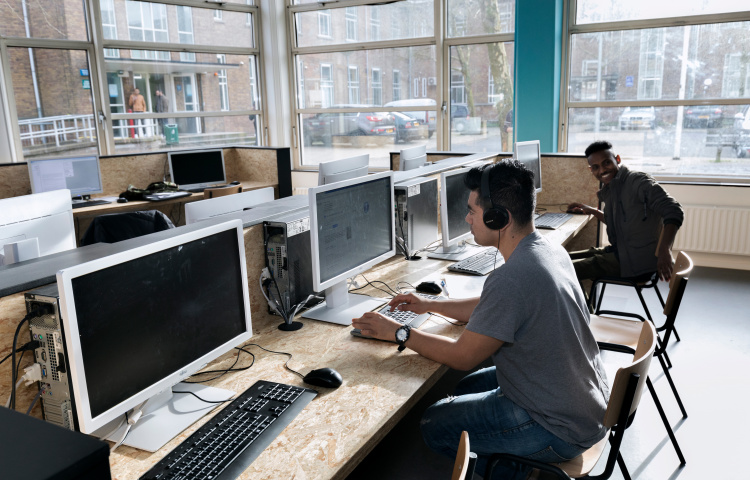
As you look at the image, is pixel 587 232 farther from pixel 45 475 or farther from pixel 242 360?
pixel 45 475

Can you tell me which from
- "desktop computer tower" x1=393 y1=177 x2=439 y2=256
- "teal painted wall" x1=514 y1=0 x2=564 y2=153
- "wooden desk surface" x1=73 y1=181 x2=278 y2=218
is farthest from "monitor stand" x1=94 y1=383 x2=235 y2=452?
"teal painted wall" x1=514 y1=0 x2=564 y2=153

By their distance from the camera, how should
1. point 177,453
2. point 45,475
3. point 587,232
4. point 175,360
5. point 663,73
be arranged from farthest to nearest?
point 663,73
point 587,232
point 175,360
point 177,453
point 45,475

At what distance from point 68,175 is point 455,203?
3.54 metres

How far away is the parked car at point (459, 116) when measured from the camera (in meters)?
6.33

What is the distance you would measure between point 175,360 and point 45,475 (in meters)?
0.95

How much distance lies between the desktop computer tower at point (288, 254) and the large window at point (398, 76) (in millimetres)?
4510

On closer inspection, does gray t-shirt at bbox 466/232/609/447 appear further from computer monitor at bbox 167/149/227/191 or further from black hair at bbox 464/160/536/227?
computer monitor at bbox 167/149/227/191

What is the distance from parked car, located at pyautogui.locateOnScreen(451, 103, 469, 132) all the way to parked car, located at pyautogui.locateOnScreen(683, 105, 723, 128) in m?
2.12

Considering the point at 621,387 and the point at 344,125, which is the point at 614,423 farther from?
the point at 344,125

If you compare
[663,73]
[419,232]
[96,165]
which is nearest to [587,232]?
[419,232]

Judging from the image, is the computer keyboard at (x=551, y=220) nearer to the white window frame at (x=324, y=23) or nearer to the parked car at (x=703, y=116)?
the parked car at (x=703, y=116)

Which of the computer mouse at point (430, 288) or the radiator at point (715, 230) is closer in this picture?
the computer mouse at point (430, 288)

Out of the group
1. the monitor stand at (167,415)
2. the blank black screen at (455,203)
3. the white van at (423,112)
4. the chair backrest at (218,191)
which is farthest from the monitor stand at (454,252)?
the white van at (423,112)

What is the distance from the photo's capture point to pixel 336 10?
6.82 meters
